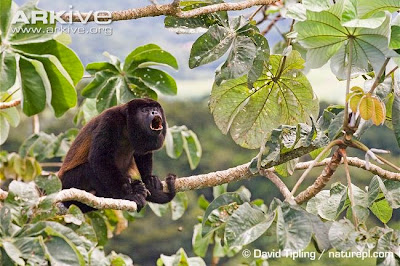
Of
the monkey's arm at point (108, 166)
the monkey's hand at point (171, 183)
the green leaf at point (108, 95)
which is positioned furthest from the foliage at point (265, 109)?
the green leaf at point (108, 95)

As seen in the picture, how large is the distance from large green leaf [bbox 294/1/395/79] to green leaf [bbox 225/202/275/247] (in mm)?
512

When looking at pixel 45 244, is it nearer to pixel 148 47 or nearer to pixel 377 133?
pixel 148 47

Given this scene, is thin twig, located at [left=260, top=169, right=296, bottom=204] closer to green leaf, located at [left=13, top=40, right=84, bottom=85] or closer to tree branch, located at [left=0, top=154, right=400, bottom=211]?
tree branch, located at [left=0, top=154, right=400, bottom=211]

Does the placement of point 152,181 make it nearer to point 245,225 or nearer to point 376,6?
point 245,225

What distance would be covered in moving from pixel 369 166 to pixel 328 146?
19 cm

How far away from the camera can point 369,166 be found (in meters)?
2.06

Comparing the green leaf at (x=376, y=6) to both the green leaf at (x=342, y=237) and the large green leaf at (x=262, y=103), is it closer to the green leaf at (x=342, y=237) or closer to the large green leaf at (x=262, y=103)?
the green leaf at (x=342, y=237)

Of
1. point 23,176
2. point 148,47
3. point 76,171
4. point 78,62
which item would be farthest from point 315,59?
point 23,176

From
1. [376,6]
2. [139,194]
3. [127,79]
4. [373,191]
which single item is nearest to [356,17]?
[376,6]

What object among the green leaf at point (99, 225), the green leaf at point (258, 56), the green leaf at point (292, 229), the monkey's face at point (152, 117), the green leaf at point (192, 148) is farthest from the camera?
the green leaf at point (192, 148)

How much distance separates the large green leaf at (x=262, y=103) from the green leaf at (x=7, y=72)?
0.93 metres

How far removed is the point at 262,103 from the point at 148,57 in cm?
67

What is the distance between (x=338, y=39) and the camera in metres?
1.99

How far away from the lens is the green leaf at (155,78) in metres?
3.09
